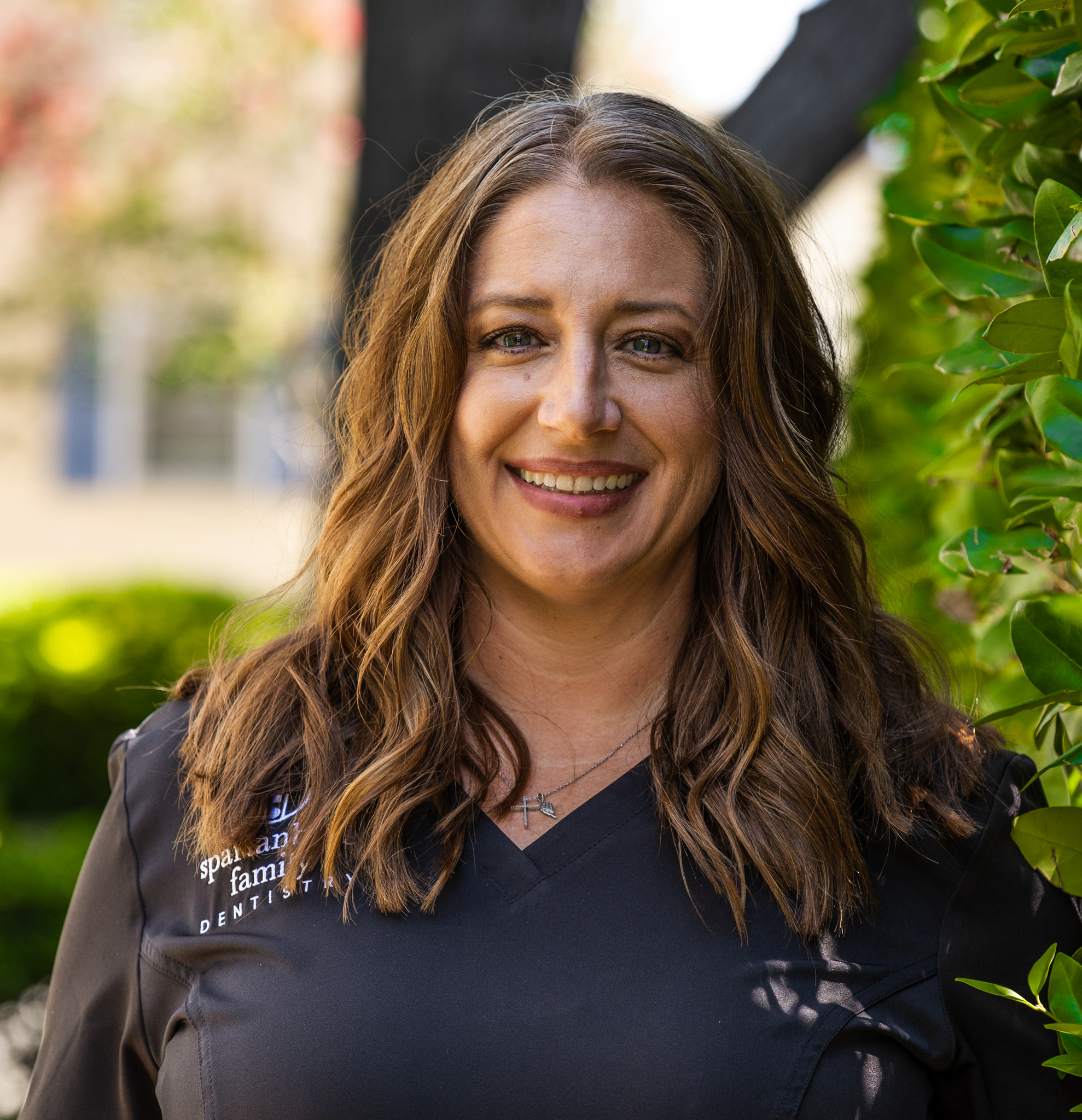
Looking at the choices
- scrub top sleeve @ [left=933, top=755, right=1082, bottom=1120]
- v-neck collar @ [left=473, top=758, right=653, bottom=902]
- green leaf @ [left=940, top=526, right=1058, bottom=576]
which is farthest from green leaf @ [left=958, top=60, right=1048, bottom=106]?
v-neck collar @ [left=473, top=758, right=653, bottom=902]

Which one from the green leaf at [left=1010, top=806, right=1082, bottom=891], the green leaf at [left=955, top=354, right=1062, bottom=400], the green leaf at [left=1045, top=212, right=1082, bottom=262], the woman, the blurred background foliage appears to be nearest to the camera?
the green leaf at [left=1045, top=212, right=1082, bottom=262]

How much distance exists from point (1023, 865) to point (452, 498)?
971mm

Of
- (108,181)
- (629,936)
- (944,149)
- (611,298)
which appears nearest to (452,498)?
(611,298)

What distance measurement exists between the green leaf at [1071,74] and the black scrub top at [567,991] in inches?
37.0

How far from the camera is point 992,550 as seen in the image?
158cm

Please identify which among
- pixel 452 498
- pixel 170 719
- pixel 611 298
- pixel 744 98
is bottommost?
pixel 170 719

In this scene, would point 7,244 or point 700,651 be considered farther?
point 7,244

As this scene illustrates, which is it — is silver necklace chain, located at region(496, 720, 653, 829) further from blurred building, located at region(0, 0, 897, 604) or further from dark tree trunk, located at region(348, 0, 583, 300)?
blurred building, located at region(0, 0, 897, 604)

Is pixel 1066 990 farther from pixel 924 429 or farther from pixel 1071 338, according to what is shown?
pixel 924 429

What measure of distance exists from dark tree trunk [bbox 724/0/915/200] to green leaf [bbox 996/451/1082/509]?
174 cm

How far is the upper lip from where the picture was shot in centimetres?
173

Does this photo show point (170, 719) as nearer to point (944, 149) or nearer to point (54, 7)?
point (944, 149)

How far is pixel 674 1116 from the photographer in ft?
4.91

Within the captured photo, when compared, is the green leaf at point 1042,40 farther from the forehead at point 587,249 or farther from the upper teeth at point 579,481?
the upper teeth at point 579,481
